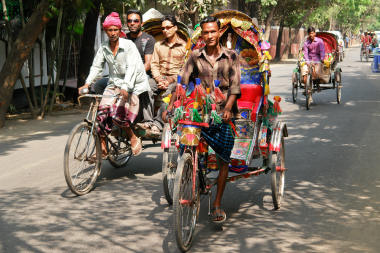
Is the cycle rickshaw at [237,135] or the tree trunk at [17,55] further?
the tree trunk at [17,55]

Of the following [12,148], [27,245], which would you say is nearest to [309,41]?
[12,148]

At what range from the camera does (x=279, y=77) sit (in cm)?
2675

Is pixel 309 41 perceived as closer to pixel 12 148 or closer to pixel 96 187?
pixel 12 148

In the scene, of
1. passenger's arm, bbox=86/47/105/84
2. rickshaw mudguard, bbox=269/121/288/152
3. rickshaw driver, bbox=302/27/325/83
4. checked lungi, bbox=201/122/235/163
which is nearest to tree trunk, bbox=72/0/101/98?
rickshaw driver, bbox=302/27/325/83

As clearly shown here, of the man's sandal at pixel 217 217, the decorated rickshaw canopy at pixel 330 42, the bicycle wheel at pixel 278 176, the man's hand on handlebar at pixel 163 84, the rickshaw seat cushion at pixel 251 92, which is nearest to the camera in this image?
the man's sandal at pixel 217 217

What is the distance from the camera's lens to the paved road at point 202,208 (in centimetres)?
516

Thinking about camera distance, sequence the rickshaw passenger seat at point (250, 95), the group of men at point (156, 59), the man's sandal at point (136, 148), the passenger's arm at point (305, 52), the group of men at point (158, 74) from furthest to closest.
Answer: the passenger's arm at point (305, 52)
the group of men at point (156, 59)
the man's sandal at point (136, 148)
the rickshaw passenger seat at point (250, 95)
the group of men at point (158, 74)

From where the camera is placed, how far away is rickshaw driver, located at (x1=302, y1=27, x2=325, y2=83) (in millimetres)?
15617

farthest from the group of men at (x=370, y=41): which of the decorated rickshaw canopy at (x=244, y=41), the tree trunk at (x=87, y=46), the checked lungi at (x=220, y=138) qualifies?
the checked lungi at (x=220, y=138)

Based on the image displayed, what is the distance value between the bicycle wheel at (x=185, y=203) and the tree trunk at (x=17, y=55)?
27.3 feet

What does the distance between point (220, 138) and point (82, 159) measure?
80.8 inches

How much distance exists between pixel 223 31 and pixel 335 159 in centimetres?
285

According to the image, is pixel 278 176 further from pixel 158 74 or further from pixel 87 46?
pixel 87 46

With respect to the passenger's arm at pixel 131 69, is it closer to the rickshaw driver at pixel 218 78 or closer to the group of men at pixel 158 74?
the group of men at pixel 158 74
